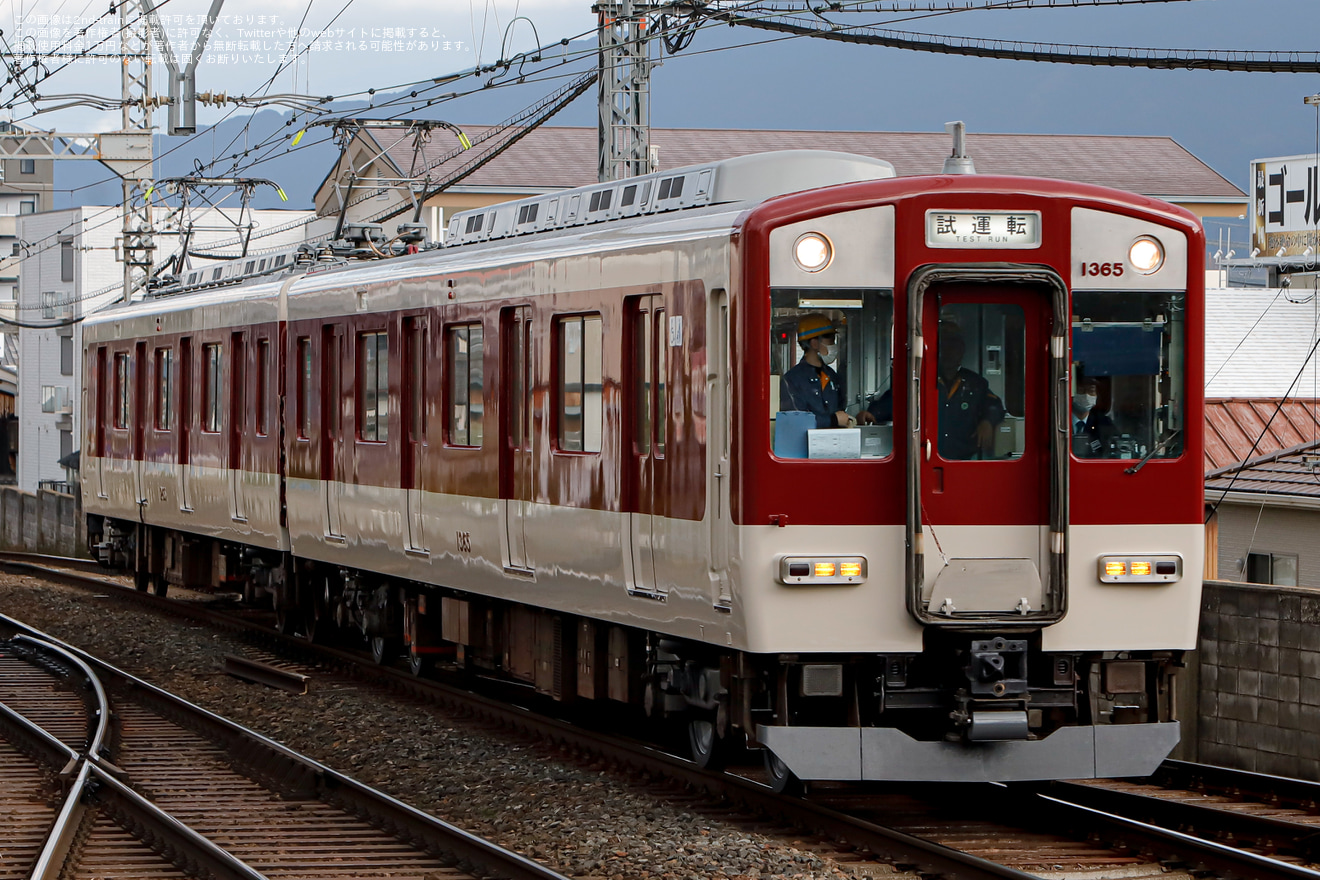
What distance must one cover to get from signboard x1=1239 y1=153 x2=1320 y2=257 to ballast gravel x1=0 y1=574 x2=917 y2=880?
78.7 feet

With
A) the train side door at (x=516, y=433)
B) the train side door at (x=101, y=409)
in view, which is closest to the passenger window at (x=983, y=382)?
the train side door at (x=516, y=433)

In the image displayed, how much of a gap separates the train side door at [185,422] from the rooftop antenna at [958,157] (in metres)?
10.6

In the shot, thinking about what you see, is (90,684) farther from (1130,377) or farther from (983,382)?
(1130,377)

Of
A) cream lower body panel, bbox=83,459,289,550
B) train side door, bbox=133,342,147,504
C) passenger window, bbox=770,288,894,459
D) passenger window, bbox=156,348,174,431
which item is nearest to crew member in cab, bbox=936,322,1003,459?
passenger window, bbox=770,288,894,459

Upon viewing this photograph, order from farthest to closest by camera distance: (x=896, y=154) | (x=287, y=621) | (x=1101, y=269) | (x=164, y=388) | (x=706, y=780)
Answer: (x=896, y=154), (x=164, y=388), (x=287, y=621), (x=706, y=780), (x=1101, y=269)

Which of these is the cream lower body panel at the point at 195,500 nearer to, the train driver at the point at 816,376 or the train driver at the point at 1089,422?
the train driver at the point at 816,376

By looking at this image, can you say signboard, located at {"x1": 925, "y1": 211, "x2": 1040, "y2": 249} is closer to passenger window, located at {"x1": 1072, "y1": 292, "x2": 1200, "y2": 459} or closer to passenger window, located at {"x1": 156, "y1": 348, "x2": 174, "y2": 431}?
passenger window, located at {"x1": 1072, "y1": 292, "x2": 1200, "y2": 459}

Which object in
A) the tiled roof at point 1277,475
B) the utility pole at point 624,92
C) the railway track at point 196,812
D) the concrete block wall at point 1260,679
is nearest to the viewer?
the railway track at point 196,812

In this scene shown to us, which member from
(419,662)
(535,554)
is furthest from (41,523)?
(535,554)

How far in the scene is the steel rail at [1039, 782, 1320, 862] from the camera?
803cm

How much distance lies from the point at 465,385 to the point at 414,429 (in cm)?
99

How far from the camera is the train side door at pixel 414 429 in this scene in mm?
12664

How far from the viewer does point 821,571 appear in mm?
8352

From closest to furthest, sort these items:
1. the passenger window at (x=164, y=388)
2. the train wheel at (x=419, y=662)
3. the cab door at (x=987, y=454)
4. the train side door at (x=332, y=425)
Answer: the cab door at (x=987, y=454) < the train wheel at (x=419, y=662) < the train side door at (x=332, y=425) < the passenger window at (x=164, y=388)
